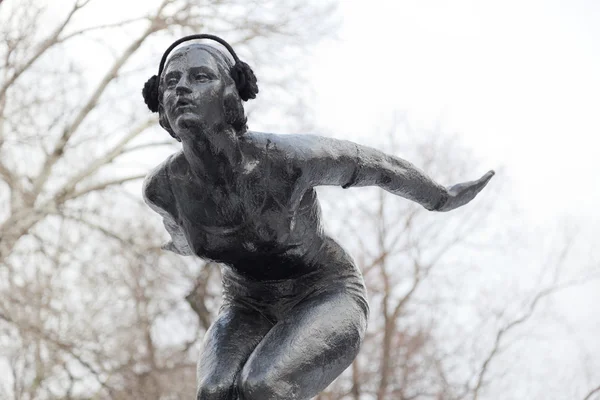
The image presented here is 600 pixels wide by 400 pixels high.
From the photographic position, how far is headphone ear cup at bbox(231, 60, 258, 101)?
9.80 ft

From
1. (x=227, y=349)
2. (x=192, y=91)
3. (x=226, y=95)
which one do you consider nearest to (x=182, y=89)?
(x=192, y=91)

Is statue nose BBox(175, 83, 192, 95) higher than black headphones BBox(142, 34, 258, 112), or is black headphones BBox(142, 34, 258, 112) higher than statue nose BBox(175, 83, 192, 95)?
black headphones BBox(142, 34, 258, 112)

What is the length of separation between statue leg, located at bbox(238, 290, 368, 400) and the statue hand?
0.64m

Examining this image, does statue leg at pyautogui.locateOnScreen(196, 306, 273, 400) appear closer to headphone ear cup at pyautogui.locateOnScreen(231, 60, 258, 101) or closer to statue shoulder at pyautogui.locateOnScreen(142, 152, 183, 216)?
statue shoulder at pyautogui.locateOnScreen(142, 152, 183, 216)

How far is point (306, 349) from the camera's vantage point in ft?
9.27

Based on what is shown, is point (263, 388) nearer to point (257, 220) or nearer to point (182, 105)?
point (257, 220)

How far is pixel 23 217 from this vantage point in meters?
11.4

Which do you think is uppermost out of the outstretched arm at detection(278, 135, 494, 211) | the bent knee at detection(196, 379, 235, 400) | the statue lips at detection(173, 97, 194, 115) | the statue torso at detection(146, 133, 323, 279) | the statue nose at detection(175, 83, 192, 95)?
the statue nose at detection(175, 83, 192, 95)

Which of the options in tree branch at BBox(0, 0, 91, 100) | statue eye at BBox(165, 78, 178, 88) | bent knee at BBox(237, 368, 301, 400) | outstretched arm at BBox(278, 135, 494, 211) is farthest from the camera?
tree branch at BBox(0, 0, 91, 100)

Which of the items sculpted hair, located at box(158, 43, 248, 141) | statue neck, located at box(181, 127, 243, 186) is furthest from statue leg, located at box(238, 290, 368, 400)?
sculpted hair, located at box(158, 43, 248, 141)

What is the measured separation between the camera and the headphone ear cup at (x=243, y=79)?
118 inches

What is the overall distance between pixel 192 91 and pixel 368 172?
784mm

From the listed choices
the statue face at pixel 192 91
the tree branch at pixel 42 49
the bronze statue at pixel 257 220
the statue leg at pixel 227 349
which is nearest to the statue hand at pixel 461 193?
the bronze statue at pixel 257 220

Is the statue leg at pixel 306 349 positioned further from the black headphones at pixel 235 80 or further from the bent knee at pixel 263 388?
the black headphones at pixel 235 80
